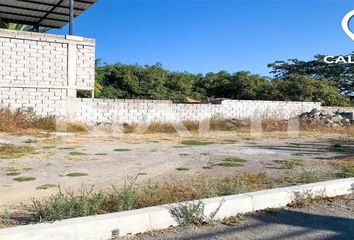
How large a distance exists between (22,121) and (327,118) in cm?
1275

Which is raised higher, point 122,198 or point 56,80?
point 56,80

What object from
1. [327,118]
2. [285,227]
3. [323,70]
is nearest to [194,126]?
[327,118]

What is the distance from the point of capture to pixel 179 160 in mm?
7477

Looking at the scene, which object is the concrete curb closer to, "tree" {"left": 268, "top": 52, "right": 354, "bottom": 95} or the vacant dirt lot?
the vacant dirt lot

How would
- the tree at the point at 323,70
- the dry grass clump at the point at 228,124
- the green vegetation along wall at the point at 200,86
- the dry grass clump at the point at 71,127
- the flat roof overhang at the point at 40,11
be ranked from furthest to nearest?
the tree at the point at 323,70 → the green vegetation along wall at the point at 200,86 → the flat roof overhang at the point at 40,11 → the dry grass clump at the point at 228,124 → the dry grass clump at the point at 71,127

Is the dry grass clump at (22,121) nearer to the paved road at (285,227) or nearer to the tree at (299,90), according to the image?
the paved road at (285,227)

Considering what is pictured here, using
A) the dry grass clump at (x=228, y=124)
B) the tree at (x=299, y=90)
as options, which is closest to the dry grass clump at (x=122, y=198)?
the dry grass clump at (x=228, y=124)

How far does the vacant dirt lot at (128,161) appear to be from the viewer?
5398 mm

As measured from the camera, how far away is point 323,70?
3975 cm

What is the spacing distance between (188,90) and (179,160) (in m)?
15.5

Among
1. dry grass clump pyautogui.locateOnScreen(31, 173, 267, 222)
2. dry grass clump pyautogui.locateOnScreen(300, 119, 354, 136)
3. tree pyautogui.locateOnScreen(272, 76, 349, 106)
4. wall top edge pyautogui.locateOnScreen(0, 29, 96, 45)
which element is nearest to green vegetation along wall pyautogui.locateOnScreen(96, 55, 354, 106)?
tree pyautogui.locateOnScreen(272, 76, 349, 106)

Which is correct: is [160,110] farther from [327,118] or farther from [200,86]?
[200,86]

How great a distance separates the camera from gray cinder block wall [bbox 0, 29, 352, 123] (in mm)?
12492

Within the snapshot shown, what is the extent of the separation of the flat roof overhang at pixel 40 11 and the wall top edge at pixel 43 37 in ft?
9.68
